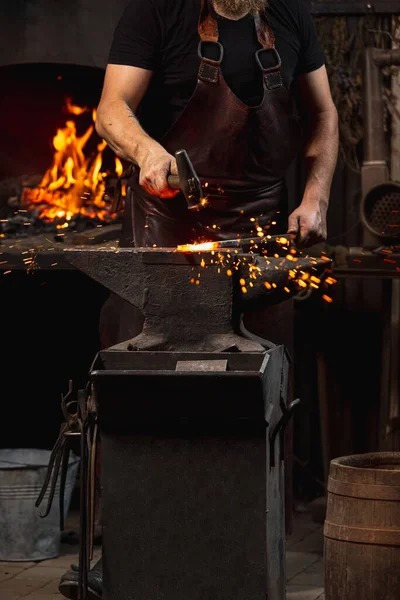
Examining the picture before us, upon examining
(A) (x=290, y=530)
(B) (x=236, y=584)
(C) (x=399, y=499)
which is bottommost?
(A) (x=290, y=530)

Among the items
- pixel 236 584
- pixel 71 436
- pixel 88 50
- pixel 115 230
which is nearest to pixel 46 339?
pixel 115 230

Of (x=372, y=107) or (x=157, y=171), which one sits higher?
(x=372, y=107)

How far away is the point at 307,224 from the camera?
4.46 m

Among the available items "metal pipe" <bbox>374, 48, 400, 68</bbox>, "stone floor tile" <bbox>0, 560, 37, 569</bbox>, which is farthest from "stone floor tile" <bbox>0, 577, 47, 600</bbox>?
"metal pipe" <bbox>374, 48, 400, 68</bbox>

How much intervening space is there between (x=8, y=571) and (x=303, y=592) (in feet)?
4.04

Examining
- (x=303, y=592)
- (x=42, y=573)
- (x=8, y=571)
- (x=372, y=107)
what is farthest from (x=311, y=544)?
(x=372, y=107)

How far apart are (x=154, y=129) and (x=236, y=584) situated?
1.80 meters

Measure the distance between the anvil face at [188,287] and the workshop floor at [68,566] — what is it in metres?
1.21

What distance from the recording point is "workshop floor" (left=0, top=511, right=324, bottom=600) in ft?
14.7

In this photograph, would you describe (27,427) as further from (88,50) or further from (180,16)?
(180,16)

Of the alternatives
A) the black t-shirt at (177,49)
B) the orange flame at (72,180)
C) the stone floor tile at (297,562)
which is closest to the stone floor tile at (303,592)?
the stone floor tile at (297,562)

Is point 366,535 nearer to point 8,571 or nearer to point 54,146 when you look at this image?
point 8,571

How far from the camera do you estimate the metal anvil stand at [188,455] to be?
3539 millimetres

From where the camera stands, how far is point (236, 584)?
3.59m
